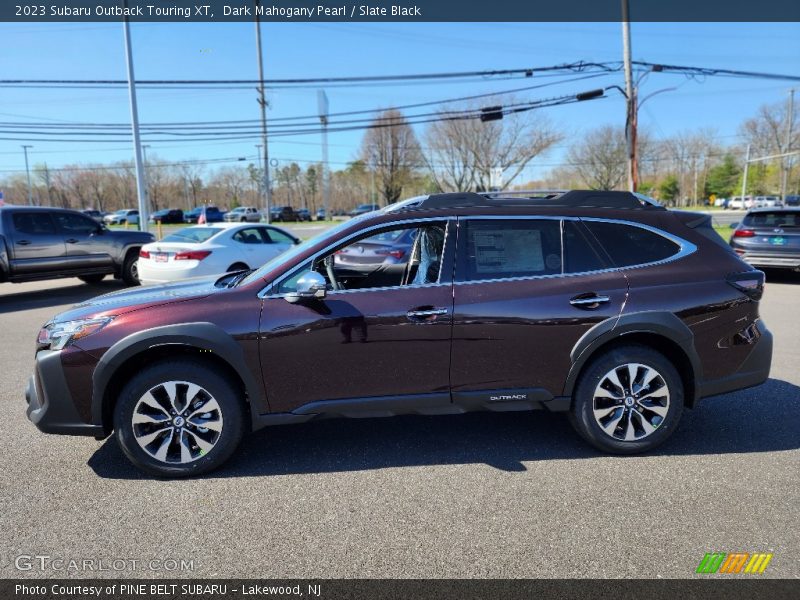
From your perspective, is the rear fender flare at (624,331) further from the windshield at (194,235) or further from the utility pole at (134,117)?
the utility pole at (134,117)

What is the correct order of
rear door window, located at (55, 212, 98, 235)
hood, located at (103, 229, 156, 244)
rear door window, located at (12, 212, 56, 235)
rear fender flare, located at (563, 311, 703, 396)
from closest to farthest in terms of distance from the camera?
1. rear fender flare, located at (563, 311, 703, 396)
2. rear door window, located at (12, 212, 56, 235)
3. rear door window, located at (55, 212, 98, 235)
4. hood, located at (103, 229, 156, 244)

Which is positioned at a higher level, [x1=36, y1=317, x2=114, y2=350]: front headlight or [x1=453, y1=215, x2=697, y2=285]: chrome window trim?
[x1=453, y1=215, x2=697, y2=285]: chrome window trim

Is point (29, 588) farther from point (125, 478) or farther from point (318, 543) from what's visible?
point (318, 543)

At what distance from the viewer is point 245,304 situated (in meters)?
3.40

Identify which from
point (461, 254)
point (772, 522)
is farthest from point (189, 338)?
point (772, 522)

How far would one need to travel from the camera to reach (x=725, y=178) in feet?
291

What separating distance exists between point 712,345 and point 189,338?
3.49 metres

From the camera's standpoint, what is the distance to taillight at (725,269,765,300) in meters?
3.74

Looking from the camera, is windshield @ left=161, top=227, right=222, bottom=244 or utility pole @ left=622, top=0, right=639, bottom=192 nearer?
windshield @ left=161, top=227, right=222, bottom=244

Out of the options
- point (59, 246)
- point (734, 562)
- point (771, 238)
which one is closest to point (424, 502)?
point (734, 562)

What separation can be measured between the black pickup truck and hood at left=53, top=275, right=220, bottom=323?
8.45 metres

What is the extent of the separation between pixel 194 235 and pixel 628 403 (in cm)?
922

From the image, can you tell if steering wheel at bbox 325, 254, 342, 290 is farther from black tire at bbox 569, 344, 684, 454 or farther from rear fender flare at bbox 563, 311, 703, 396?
black tire at bbox 569, 344, 684, 454

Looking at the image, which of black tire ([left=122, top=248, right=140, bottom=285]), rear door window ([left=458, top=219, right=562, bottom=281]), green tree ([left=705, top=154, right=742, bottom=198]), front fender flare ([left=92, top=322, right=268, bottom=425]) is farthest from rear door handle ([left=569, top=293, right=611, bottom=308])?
green tree ([left=705, top=154, right=742, bottom=198])
